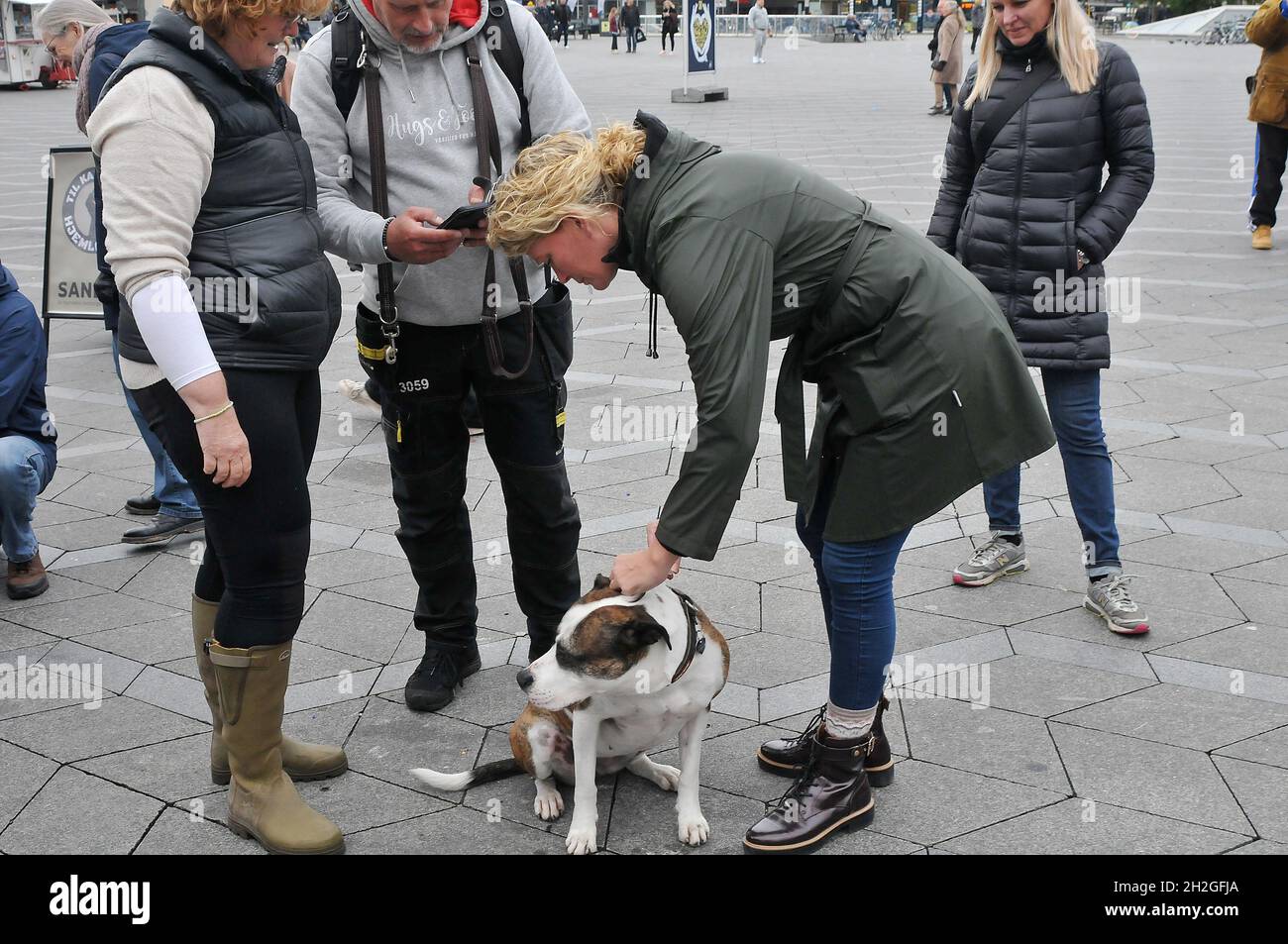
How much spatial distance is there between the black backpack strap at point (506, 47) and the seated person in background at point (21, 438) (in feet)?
8.12

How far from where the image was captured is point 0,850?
9.86 ft

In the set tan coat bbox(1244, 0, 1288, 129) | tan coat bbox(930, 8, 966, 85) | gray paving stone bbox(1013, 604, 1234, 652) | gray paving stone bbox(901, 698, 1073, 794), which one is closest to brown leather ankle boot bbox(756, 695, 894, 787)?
gray paving stone bbox(901, 698, 1073, 794)

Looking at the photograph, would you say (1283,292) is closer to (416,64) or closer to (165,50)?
(416,64)

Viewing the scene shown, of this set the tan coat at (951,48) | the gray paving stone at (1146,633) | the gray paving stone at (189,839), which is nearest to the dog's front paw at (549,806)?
the gray paving stone at (189,839)

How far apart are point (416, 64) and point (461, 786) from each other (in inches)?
79.1

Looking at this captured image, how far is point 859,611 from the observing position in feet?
9.73

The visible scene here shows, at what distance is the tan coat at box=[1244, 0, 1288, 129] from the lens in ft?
30.9

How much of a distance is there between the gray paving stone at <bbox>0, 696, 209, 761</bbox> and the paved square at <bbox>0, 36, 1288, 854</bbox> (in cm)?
1

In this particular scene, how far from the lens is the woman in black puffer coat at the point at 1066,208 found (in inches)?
157

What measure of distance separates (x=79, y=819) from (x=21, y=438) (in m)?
2.11

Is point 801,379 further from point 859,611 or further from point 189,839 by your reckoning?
point 189,839

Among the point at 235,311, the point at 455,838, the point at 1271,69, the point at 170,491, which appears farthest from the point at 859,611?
the point at 1271,69

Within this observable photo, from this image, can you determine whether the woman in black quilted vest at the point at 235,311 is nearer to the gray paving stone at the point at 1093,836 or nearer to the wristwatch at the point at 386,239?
the wristwatch at the point at 386,239
